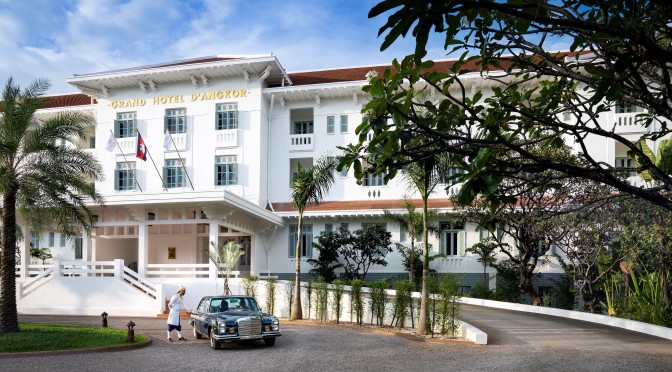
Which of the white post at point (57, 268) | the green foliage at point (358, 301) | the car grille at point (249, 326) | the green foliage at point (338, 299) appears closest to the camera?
the car grille at point (249, 326)

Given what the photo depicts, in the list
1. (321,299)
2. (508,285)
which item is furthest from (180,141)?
(508,285)

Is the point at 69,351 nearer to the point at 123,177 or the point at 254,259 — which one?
the point at 254,259

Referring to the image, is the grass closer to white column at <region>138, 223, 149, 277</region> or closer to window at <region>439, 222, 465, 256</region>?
white column at <region>138, 223, 149, 277</region>

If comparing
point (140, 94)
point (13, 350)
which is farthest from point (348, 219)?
point (13, 350)

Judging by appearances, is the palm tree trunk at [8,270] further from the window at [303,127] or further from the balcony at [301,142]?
the window at [303,127]

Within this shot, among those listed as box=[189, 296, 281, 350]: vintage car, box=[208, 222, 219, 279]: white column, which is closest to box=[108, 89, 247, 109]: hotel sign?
box=[208, 222, 219, 279]: white column

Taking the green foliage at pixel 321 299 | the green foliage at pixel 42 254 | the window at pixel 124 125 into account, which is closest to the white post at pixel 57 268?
the window at pixel 124 125

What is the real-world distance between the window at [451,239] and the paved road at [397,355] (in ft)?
40.2

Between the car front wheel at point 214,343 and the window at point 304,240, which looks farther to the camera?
the window at point 304,240

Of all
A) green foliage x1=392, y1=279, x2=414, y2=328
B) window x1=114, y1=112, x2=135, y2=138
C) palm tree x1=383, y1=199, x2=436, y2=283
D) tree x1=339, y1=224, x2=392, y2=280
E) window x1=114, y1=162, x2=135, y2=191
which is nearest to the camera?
green foliage x1=392, y1=279, x2=414, y2=328

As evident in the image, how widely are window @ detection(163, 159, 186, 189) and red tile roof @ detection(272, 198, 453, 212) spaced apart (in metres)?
5.14

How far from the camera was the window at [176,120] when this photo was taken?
107 feet

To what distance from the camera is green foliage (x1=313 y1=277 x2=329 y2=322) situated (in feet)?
67.8

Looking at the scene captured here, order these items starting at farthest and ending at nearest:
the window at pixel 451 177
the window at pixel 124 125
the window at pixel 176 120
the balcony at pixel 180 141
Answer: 1. the window at pixel 124 125
2. the window at pixel 176 120
3. the balcony at pixel 180 141
4. the window at pixel 451 177
